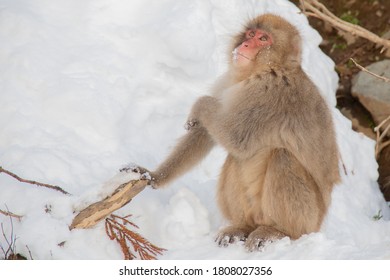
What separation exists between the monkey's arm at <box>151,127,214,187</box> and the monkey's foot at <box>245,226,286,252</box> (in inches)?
30.9

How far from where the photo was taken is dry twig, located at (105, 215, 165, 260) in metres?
5.27

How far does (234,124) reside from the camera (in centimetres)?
566

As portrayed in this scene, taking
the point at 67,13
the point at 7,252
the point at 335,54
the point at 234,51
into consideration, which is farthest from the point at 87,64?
the point at 335,54

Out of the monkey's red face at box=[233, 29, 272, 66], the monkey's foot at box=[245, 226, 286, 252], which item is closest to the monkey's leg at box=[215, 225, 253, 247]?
Result: the monkey's foot at box=[245, 226, 286, 252]

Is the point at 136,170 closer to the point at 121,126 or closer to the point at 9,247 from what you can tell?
the point at 121,126

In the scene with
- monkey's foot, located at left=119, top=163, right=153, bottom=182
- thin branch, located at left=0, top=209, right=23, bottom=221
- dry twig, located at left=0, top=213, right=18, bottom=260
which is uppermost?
monkey's foot, located at left=119, top=163, right=153, bottom=182

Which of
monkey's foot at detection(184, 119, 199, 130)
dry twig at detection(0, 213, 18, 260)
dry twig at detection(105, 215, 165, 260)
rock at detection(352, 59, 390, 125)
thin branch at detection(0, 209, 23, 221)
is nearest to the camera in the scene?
dry twig at detection(0, 213, 18, 260)

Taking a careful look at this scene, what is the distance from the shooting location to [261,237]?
18.1 ft

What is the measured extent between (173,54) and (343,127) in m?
2.01

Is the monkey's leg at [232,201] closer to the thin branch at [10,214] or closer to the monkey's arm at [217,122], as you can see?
the monkey's arm at [217,122]

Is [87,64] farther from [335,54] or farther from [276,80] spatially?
[335,54]

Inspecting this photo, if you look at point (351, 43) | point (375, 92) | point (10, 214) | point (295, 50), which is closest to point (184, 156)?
point (295, 50)

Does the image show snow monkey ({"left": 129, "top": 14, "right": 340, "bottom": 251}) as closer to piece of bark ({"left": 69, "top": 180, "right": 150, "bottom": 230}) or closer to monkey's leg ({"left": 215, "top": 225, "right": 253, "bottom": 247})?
monkey's leg ({"left": 215, "top": 225, "right": 253, "bottom": 247})

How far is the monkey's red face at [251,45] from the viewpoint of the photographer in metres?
5.80
